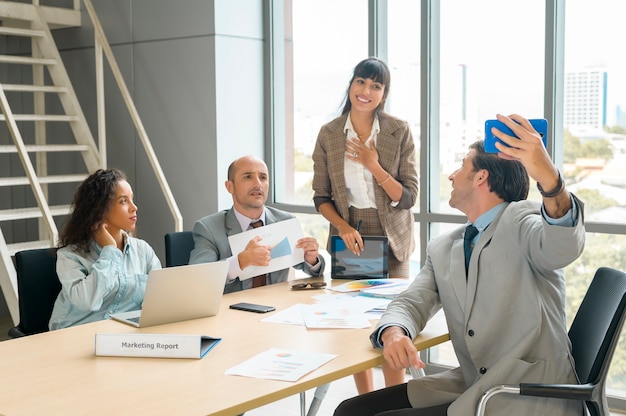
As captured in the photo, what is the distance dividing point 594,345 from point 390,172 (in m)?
1.64

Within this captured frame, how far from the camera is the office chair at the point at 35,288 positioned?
3055mm

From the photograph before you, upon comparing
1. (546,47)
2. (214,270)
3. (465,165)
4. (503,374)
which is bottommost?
(503,374)

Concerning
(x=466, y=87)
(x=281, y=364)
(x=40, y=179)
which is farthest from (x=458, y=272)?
(x=40, y=179)

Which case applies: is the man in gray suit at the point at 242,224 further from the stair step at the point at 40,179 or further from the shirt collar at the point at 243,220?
the stair step at the point at 40,179

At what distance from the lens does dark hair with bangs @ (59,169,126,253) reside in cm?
307

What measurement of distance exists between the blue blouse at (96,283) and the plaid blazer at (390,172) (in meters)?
1.07

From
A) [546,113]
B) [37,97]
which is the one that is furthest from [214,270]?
[37,97]

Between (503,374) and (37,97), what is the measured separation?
4.75 meters

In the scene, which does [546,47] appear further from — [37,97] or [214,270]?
[37,97]

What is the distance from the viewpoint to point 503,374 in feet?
7.32

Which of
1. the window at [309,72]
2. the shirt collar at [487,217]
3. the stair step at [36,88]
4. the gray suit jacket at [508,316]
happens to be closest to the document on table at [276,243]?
the gray suit jacket at [508,316]

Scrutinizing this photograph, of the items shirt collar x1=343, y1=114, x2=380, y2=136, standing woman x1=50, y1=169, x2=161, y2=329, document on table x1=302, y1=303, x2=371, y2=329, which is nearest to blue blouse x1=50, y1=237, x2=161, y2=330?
standing woman x1=50, y1=169, x2=161, y2=329

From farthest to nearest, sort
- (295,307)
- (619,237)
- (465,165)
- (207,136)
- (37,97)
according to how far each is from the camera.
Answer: (37,97) → (207,136) → (619,237) → (295,307) → (465,165)

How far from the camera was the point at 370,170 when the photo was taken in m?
3.71
